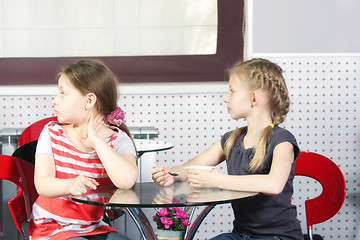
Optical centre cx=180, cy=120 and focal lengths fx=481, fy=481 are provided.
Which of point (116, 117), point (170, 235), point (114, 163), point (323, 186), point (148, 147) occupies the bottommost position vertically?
point (170, 235)

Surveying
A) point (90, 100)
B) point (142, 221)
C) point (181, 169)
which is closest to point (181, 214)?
point (181, 169)

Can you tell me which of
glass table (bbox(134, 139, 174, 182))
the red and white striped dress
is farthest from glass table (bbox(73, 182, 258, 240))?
glass table (bbox(134, 139, 174, 182))

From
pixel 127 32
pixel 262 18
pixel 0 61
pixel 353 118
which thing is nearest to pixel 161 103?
pixel 127 32

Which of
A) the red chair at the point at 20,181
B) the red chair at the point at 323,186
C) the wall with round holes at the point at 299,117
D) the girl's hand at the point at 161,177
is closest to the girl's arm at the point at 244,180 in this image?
the girl's hand at the point at 161,177

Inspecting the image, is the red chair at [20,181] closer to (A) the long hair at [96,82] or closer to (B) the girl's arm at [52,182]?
(B) the girl's arm at [52,182]

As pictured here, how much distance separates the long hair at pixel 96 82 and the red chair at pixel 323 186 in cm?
93

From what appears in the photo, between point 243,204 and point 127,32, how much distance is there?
5.41 ft

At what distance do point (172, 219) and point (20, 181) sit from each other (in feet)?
2.00

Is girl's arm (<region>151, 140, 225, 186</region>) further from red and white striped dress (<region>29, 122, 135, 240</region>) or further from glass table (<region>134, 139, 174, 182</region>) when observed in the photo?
glass table (<region>134, 139, 174, 182</region>)

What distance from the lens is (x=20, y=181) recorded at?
6.09ft

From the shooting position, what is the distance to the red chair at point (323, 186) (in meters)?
2.03

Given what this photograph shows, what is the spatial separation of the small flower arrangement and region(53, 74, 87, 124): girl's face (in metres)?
0.56

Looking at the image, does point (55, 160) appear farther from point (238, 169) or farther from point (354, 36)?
point (354, 36)

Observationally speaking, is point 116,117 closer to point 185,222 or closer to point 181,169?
point 181,169
